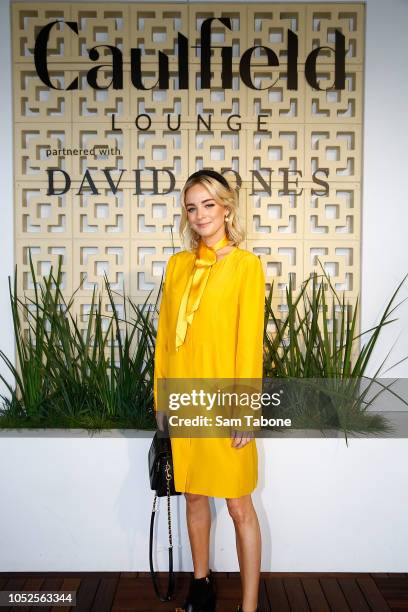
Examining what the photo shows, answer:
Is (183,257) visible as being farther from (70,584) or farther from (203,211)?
(70,584)

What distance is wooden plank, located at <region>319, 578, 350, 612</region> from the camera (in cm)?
207

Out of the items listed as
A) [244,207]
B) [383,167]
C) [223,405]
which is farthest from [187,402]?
[383,167]

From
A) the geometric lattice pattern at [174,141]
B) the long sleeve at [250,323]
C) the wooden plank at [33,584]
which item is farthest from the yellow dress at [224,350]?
the geometric lattice pattern at [174,141]

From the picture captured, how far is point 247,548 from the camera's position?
186 centimetres

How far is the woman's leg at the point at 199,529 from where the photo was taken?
198cm

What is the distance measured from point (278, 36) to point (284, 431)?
216 centimetres

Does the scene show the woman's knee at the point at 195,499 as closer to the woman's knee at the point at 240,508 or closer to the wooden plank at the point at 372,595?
the woman's knee at the point at 240,508

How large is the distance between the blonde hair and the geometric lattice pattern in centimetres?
95

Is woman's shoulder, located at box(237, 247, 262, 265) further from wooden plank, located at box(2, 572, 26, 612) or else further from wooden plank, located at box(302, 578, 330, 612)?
wooden plank, located at box(2, 572, 26, 612)

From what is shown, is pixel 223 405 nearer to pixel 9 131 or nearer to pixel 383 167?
pixel 383 167

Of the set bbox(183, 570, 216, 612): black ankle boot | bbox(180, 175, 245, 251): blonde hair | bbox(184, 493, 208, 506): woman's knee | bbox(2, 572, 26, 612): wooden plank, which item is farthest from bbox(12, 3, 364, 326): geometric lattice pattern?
bbox(183, 570, 216, 612): black ankle boot

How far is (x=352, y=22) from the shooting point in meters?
2.88

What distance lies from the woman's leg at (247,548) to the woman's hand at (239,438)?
22 centimetres

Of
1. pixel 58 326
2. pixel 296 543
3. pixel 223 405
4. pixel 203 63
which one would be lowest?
pixel 296 543
